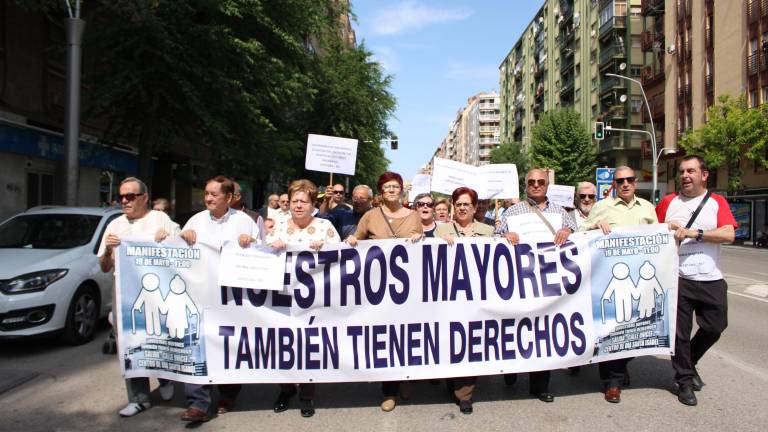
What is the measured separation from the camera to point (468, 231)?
513 centimetres

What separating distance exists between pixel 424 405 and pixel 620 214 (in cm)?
239

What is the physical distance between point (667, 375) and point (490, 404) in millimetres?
1999

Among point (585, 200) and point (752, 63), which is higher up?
point (752, 63)

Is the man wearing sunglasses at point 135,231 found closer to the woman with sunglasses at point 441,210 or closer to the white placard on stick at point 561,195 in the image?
the woman with sunglasses at point 441,210

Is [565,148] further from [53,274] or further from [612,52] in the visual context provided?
[53,274]

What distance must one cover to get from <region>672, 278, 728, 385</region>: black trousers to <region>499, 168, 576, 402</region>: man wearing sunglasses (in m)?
1.05

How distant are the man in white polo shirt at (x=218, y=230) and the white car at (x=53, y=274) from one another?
2802mm

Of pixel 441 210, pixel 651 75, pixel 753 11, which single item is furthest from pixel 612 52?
pixel 441 210

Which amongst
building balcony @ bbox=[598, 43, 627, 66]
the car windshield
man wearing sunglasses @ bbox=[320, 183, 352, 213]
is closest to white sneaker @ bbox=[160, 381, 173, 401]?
the car windshield

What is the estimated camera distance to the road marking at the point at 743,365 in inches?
221

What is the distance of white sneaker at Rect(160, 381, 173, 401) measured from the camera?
4.88 metres

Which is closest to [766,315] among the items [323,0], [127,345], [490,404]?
[490,404]

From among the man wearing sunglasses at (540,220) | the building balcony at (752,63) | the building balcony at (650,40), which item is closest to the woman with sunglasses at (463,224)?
the man wearing sunglasses at (540,220)

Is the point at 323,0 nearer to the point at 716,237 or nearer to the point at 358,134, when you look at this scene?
the point at 358,134
